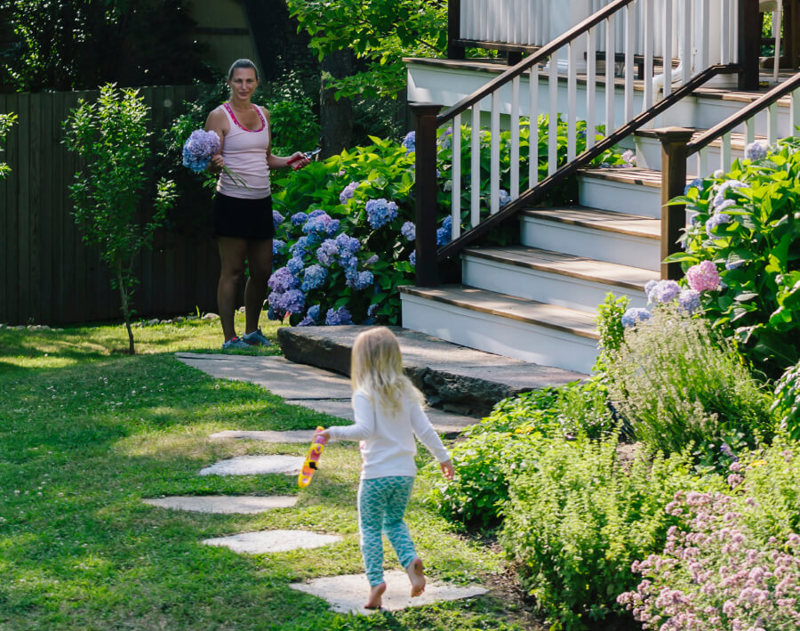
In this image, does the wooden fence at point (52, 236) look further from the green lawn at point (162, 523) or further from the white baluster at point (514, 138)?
the white baluster at point (514, 138)

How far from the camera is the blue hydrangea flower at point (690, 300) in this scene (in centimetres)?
569

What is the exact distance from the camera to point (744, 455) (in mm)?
4688

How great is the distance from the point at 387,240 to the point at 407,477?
4746 millimetres

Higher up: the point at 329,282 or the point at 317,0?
the point at 317,0

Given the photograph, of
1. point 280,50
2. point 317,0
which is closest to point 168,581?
point 317,0

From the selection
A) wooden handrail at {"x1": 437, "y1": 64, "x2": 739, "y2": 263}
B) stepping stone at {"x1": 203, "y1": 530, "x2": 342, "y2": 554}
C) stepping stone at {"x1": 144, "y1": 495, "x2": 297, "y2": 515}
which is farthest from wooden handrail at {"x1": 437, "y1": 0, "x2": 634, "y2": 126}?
stepping stone at {"x1": 203, "y1": 530, "x2": 342, "y2": 554}

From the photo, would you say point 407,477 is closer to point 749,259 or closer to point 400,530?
point 400,530

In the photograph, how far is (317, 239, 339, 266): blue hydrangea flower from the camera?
28.2 feet

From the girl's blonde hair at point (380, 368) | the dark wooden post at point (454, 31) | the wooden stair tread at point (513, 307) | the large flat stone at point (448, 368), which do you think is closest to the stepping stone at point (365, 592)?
the girl's blonde hair at point (380, 368)

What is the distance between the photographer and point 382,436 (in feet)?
13.7

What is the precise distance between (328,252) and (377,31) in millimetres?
3580

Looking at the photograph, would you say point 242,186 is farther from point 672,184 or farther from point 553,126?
point 672,184

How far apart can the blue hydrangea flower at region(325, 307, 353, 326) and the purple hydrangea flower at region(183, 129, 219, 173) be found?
4.34 ft

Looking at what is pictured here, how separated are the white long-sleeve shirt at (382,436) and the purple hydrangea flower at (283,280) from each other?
16.0ft
